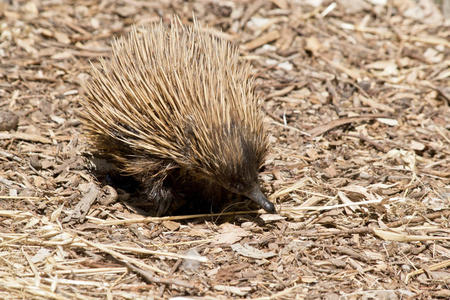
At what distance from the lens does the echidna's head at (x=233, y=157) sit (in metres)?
4.57

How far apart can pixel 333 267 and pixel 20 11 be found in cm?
637

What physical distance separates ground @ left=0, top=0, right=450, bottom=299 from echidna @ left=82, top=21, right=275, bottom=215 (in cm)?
53

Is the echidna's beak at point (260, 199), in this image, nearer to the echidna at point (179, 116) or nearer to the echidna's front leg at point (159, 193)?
the echidna at point (179, 116)

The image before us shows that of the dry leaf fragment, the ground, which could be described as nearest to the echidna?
the dry leaf fragment

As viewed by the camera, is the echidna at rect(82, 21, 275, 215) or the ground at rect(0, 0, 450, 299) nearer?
the ground at rect(0, 0, 450, 299)

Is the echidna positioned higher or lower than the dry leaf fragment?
higher

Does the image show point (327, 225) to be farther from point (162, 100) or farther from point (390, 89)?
point (390, 89)

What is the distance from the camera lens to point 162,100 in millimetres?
4793

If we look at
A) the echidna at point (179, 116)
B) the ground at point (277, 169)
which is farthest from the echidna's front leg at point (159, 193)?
the ground at point (277, 169)

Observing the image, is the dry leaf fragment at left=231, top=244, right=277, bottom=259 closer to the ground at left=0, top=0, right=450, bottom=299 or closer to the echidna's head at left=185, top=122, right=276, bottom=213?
the ground at left=0, top=0, right=450, bottom=299

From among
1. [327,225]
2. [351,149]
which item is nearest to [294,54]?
[351,149]

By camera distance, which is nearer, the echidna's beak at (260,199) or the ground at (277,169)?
the ground at (277,169)

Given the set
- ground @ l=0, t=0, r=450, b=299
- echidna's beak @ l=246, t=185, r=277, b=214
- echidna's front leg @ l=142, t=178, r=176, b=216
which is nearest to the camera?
ground @ l=0, t=0, r=450, b=299

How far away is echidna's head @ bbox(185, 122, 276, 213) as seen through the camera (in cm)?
457
